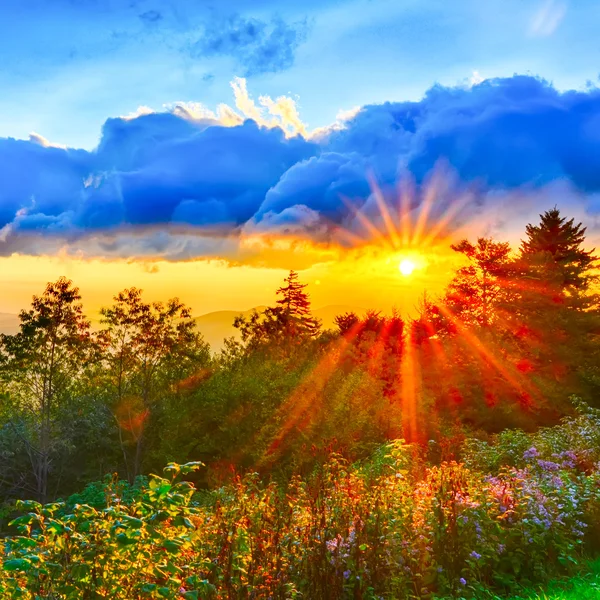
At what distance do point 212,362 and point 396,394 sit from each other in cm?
925

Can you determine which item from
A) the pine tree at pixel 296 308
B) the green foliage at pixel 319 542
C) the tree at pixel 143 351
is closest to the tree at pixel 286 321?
the pine tree at pixel 296 308

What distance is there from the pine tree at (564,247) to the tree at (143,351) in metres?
18.3

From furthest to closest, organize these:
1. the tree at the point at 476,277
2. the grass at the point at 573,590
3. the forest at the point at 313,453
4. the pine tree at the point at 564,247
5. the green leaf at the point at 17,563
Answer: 1. the tree at the point at 476,277
2. the pine tree at the point at 564,247
3. the grass at the point at 573,590
4. the forest at the point at 313,453
5. the green leaf at the point at 17,563

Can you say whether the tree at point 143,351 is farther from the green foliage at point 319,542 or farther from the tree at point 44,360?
the green foliage at point 319,542

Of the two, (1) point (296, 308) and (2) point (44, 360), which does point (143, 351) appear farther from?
(1) point (296, 308)

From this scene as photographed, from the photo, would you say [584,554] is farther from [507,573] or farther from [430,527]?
[430,527]

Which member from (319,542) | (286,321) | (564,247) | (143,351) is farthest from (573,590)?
(286,321)

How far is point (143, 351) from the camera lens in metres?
23.9

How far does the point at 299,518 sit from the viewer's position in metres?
6.40

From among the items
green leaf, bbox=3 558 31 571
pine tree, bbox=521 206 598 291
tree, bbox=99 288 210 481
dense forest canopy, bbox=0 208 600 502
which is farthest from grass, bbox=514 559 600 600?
pine tree, bbox=521 206 598 291

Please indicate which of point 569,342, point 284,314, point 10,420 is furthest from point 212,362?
point 284,314

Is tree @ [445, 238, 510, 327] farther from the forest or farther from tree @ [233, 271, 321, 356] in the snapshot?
tree @ [233, 271, 321, 356]

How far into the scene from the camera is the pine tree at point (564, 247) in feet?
109

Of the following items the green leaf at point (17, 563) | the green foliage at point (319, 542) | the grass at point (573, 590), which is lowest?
the grass at point (573, 590)
